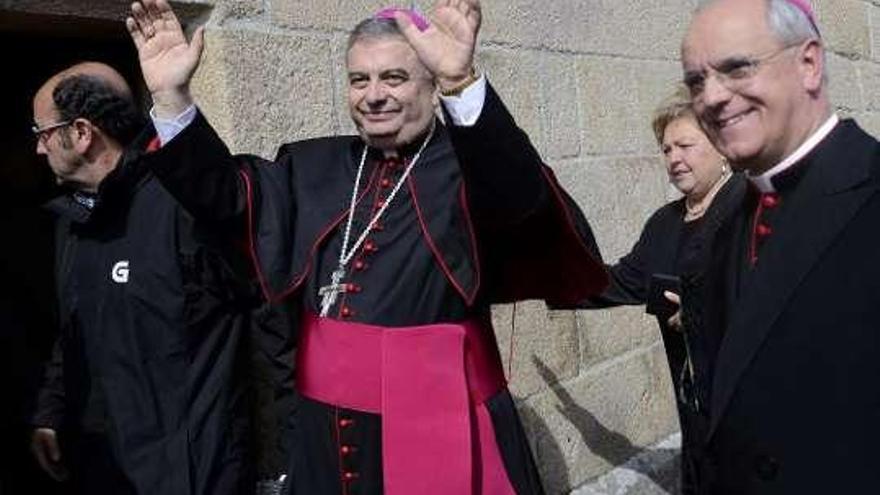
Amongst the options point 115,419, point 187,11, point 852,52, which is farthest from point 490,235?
point 852,52

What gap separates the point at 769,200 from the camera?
6.16ft

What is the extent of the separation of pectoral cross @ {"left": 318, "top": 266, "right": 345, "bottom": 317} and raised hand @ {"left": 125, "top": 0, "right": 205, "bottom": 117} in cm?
49

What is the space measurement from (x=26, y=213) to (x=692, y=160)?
221 centimetres

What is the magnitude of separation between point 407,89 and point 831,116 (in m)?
0.89

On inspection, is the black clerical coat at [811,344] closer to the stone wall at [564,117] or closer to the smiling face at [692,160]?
the smiling face at [692,160]

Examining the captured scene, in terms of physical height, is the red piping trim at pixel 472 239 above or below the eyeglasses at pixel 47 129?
below

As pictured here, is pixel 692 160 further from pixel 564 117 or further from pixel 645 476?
pixel 645 476

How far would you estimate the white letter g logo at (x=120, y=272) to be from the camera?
93.6 inches

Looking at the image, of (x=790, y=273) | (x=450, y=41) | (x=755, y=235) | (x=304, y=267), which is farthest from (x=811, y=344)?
(x=304, y=267)

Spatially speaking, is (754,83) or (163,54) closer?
(754,83)

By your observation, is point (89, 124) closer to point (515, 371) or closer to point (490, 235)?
point (490, 235)

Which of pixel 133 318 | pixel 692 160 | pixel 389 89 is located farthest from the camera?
pixel 692 160

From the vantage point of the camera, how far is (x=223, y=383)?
2.46 metres

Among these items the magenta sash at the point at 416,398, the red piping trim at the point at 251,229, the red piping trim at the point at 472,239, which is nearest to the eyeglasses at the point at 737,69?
the red piping trim at the point at 472,239
